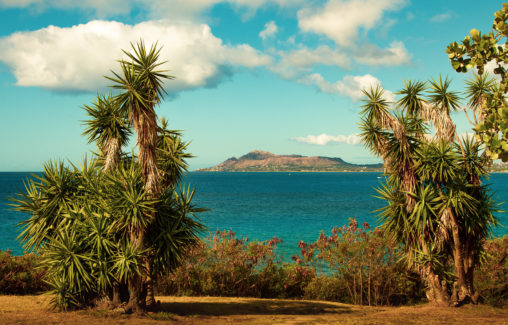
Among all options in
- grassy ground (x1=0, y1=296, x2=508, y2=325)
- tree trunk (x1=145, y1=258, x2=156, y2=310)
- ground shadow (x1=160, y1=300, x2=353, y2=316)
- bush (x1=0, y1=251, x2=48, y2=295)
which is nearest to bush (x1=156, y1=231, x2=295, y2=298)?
grassy ground (x1=0, y1=296, x2=508, y2=325)

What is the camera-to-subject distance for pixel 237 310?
12.5 metres

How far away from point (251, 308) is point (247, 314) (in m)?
0.95

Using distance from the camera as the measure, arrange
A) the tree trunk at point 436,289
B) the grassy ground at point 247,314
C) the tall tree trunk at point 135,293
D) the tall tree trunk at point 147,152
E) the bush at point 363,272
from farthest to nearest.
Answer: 1. the bush at point 363,272
2. the tree trunk at point 436,289
3. the tall tree trunk at point 147,152
4. the tall tree trunk at point 135,293
5. the grassy ground at point 247,314

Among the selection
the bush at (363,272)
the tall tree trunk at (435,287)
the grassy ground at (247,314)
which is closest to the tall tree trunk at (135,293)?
the grassy ground at (247,314)

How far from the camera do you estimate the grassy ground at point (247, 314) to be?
1018 cm

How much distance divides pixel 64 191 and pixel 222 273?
728 centimetres

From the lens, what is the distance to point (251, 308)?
510 inches

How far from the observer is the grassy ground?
10180 millimetres

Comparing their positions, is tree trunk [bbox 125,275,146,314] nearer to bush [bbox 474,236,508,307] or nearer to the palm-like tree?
the palm-like tree

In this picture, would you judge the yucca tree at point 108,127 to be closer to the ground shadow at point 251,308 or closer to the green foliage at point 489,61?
the ground shadow at point 251,308

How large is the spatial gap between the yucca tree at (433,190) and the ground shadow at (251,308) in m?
3.15

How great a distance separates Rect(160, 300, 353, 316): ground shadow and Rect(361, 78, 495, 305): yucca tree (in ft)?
10.3

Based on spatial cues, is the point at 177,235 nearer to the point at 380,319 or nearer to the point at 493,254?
the point at 380,319

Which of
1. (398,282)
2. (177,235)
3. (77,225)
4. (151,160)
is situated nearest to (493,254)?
(398,282)
